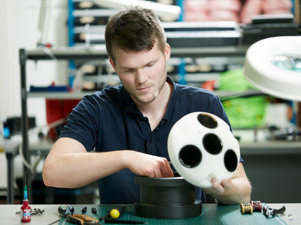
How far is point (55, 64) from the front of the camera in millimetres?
4859

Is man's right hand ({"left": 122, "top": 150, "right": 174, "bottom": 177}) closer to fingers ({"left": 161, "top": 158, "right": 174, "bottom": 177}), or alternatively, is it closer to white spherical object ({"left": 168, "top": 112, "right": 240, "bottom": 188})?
fingers ({"left": 161, "top": 158, "right": 174, "bottom": 177})

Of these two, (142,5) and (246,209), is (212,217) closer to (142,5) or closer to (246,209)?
(246,209)

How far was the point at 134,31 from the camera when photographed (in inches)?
57.0

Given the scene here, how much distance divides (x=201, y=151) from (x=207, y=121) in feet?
0.29

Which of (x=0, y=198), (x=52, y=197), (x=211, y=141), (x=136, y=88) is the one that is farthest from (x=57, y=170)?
(x=0, y=198)

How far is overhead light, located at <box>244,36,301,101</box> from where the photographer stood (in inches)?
28.1

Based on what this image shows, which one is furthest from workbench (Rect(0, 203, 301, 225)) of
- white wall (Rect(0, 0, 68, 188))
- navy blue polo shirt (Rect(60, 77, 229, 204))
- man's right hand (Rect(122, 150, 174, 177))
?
white wall (Rect(0, 0, 68, 188))

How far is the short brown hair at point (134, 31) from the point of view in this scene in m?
1.43

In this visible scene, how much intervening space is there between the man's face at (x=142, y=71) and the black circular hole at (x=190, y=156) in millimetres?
431

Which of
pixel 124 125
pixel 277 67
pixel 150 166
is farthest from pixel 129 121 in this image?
pixel 277 67

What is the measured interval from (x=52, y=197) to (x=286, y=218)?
2073 millimetres

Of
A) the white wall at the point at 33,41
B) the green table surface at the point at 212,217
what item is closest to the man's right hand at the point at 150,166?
the green table surface at the point at 212,217

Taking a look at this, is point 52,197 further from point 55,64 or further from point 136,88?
point 55,64

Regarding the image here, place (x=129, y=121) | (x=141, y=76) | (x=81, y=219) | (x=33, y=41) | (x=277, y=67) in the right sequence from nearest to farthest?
(x=277, y=67) < (x=81, y=219) < (x=141, y=76) < (x=129, y=121) < (x=33, y=41)
